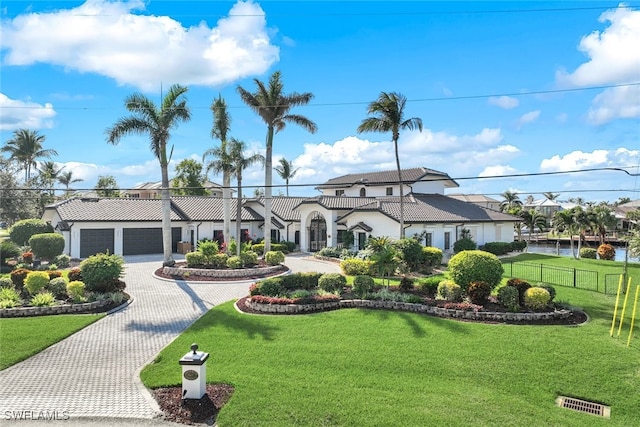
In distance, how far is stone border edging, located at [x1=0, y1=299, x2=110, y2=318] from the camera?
611 inches

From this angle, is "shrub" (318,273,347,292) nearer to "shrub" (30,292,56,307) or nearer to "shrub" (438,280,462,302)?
"shrub" (438,280,462,302)

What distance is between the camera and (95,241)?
32438 mm

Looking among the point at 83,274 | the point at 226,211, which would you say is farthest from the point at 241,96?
the point at 83,274

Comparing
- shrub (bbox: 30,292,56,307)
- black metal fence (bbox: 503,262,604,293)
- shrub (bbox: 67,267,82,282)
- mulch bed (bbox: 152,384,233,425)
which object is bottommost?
mulch bed (bbox: 152,384,233,425)

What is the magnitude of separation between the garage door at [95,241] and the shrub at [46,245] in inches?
129

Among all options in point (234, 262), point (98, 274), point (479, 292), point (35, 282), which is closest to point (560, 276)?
point (479, 292)

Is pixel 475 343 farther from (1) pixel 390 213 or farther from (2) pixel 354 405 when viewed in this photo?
(1) pixel 390 213

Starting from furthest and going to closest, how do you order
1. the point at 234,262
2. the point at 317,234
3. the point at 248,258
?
1. the point at 317,234
2. the point at 248,258
3. the point at 234,262

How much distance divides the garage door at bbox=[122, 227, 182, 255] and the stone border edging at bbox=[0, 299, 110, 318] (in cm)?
1834

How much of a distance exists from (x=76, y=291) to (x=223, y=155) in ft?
49.1

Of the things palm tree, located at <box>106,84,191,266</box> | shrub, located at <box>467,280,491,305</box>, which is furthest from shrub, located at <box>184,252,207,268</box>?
shrub, located at <box>467,280,491,305</box>

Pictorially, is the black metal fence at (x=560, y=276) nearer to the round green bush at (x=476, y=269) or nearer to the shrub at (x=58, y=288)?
the round green bush at (x=476, y=269)

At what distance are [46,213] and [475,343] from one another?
1460 inches

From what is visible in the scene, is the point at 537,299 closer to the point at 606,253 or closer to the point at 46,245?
the point at 606,253
